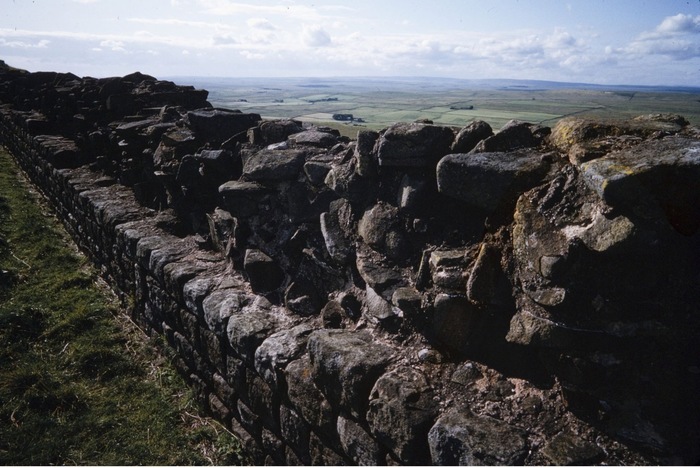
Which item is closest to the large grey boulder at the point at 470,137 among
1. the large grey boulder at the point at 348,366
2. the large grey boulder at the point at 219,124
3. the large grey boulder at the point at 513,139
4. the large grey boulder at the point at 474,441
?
the large grey boulder at the point at 513,139

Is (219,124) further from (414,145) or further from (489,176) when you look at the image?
(489,176)

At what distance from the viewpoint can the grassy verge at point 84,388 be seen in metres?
4.56

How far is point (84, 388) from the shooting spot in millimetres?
5359

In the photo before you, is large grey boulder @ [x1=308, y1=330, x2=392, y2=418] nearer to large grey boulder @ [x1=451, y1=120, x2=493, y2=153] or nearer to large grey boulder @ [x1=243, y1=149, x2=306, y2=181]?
large grey boulder @ [x1=451, y1=120, x2=493, y2=153]

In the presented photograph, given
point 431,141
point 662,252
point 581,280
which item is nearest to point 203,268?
point 431,141

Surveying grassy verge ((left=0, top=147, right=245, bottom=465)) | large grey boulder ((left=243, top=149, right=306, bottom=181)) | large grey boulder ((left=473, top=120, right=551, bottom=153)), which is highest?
large grey boulder ((left=473, top=120, right=551, bottom=153))

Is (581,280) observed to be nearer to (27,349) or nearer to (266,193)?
(266,193)

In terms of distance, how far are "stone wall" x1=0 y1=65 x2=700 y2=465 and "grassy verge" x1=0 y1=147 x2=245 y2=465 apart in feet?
1.35

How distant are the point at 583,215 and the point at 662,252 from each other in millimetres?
435

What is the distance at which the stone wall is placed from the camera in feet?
7.95

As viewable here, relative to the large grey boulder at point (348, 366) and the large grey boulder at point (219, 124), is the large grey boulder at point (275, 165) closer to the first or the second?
the large grey boulder at point (219, 124)

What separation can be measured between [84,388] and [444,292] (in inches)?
175

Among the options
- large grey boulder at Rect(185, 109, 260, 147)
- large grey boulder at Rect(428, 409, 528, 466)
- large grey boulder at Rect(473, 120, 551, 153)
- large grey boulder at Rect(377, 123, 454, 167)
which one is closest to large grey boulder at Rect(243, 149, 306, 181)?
large grey boulder at Rect(377, 123, 454, 167)

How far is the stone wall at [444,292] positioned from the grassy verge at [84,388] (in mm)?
410
